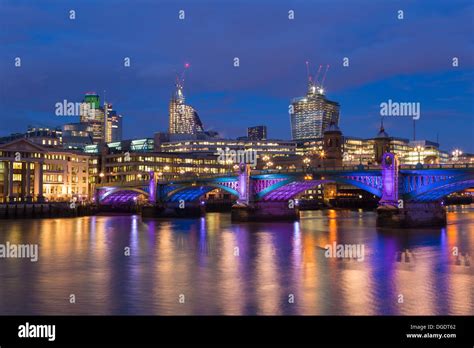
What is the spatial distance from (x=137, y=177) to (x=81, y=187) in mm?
14097

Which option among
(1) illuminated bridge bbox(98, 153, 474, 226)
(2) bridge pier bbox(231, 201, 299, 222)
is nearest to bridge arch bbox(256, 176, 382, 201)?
(1) illuminated bridge bbox(98, 153, 474, 226)

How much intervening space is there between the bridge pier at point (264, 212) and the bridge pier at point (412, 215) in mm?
22712

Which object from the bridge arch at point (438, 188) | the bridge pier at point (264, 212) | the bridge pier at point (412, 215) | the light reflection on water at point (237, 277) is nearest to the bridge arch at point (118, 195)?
the bridge pier at point (264, 212)

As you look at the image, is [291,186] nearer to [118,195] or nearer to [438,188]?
[438,188]

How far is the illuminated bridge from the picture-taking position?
221ft

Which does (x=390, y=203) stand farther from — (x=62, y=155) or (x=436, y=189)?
(x=62, y=155)

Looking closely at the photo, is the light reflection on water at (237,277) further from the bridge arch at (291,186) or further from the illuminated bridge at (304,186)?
the bridge arch at (291,186)

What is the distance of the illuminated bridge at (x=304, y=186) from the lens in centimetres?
6738

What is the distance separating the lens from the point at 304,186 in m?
87.4

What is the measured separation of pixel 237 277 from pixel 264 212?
178 ft

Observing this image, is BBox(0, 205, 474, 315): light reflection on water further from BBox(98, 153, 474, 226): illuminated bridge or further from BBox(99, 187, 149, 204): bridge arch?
BBox(99, 187, 149, 204): bridge arch

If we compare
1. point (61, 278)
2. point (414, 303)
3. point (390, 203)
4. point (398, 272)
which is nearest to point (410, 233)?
point (390, 203)

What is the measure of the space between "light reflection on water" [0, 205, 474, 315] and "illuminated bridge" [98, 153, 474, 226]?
7893 mm
